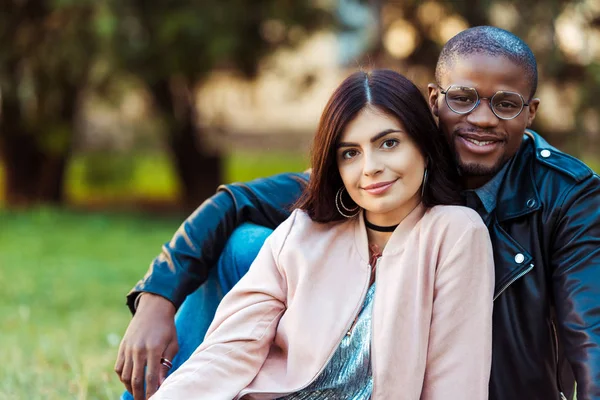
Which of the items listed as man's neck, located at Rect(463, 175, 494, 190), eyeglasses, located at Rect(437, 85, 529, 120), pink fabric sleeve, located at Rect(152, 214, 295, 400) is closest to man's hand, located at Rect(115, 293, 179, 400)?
pink fabric sleeve, located at Rect(152, 214, 295, 400)

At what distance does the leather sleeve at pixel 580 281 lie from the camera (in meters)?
2.41

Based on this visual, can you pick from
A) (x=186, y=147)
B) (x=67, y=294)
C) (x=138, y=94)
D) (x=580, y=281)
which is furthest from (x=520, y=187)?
(x=186, y=147)

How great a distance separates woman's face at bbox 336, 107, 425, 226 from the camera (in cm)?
262

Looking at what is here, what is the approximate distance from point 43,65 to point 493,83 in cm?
824

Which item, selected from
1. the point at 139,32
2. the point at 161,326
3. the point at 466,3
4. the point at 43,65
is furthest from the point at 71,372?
the point at 43,65

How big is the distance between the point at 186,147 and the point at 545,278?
878 cm

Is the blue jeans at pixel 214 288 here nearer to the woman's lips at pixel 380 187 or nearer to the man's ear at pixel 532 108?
the woman's lips at pixel 380 187

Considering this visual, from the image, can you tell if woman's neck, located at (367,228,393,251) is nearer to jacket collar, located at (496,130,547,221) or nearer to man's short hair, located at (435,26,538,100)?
jacket collar, located at (496,130,547,221)

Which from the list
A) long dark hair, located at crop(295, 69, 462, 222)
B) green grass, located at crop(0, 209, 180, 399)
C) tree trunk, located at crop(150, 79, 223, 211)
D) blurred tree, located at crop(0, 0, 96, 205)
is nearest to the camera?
long dark hair, located at crop(295, 69, 462, 222)

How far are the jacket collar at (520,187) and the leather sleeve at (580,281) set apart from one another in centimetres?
10

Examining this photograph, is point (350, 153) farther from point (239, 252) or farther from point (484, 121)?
point (239, 252)

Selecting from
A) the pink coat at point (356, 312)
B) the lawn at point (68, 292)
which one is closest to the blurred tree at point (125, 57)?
the lawn at point (68, 292)

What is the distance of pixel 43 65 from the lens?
1004cm

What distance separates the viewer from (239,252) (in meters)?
3.15
